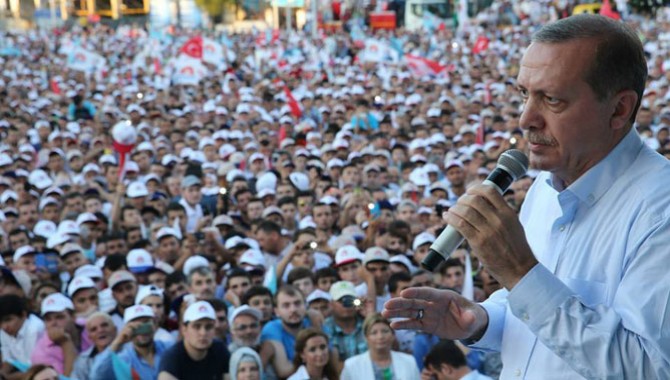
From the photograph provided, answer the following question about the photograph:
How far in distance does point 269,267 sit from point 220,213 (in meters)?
2.32

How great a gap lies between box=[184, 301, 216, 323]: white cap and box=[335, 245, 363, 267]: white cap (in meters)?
1.73

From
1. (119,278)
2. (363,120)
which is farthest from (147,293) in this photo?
(363,120)

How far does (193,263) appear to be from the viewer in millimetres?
7496

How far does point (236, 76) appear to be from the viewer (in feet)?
78.1

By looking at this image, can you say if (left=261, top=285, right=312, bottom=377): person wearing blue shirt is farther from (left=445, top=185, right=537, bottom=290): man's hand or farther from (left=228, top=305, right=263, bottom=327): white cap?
(left=445, top=185, right=537, bottom=290): man's hand

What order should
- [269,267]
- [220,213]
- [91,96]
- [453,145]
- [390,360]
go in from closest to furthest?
[390,360]
[269,267]
[220,213]
[453,145]
[91,96]

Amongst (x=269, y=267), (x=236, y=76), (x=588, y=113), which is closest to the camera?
(x=588, y=113)

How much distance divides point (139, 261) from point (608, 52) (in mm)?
6163

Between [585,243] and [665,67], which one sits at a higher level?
[585,243]

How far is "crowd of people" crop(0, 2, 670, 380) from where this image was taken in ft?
19.6

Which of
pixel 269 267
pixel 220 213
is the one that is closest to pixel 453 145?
pixel 220 213

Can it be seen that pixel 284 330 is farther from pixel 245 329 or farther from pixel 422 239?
pixel 422 239

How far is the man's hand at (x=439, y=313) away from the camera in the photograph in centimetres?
227

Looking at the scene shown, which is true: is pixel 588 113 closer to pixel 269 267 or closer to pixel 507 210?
pixel 507 210
